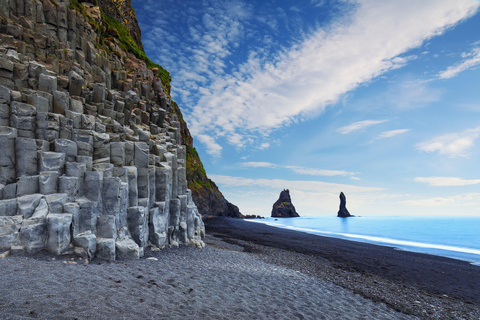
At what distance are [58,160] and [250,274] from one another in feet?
41.5

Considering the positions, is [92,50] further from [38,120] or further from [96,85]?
[38,120]

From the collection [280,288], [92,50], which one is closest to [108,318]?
[280,288]

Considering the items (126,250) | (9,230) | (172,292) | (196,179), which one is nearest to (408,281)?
(172,292)

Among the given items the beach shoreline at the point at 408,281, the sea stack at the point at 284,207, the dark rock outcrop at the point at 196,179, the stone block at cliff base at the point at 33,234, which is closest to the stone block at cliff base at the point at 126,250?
the stone block at cliff base at the point at 33,234

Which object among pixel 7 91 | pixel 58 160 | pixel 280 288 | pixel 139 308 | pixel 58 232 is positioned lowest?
pixel 280 288

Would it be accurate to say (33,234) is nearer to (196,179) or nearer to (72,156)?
(72,156)

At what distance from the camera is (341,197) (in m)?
197

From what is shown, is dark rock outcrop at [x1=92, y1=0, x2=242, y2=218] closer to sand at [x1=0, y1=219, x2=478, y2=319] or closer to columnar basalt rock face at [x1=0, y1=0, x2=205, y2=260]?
columnar basalt rock face at [x1=0, y1=0, x2=205, y2=260]

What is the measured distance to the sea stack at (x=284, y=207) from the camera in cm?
18325

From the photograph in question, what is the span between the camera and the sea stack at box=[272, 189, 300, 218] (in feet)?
601

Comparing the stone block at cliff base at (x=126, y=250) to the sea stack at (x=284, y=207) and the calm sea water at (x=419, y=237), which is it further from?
the sea stack at (x=284, y=207)

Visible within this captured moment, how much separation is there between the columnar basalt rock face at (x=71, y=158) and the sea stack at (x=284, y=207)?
16430cm

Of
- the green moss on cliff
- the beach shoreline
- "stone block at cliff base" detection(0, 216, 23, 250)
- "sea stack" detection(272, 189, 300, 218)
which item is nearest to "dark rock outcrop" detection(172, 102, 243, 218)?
the green moss on cliff

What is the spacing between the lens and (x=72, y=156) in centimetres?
1554
